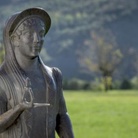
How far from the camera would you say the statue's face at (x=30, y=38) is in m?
5.05

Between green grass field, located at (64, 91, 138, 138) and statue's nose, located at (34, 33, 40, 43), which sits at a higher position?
statue's nose, located at (34, 33, 40, 43)

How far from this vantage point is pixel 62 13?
6654 inches

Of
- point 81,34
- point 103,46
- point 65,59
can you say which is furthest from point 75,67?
point 103,46

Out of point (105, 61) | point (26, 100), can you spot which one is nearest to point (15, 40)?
point (26, 100)

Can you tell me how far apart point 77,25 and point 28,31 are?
15310 centimetres

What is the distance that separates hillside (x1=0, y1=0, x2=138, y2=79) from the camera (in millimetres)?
131500

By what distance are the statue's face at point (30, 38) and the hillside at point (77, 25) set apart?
107007 mm

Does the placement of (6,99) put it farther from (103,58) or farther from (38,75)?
(103,58)

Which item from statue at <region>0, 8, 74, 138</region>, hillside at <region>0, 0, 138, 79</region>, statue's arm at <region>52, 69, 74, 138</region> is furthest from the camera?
hillside at <region>0, 0, 138, 79</region>

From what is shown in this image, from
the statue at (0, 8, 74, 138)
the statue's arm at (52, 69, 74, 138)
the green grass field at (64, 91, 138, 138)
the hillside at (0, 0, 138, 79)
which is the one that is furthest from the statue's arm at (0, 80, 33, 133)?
the hillside at (0, 0, 138, 79)

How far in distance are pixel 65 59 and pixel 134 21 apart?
21.2 metres

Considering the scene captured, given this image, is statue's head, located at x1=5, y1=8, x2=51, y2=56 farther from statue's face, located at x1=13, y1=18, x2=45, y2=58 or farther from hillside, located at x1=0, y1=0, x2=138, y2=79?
hillside, located at x1=0, y1=0, x2=138, y2=79

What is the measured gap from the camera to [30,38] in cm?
507

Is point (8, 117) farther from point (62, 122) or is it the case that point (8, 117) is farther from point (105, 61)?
point (105, 61)
